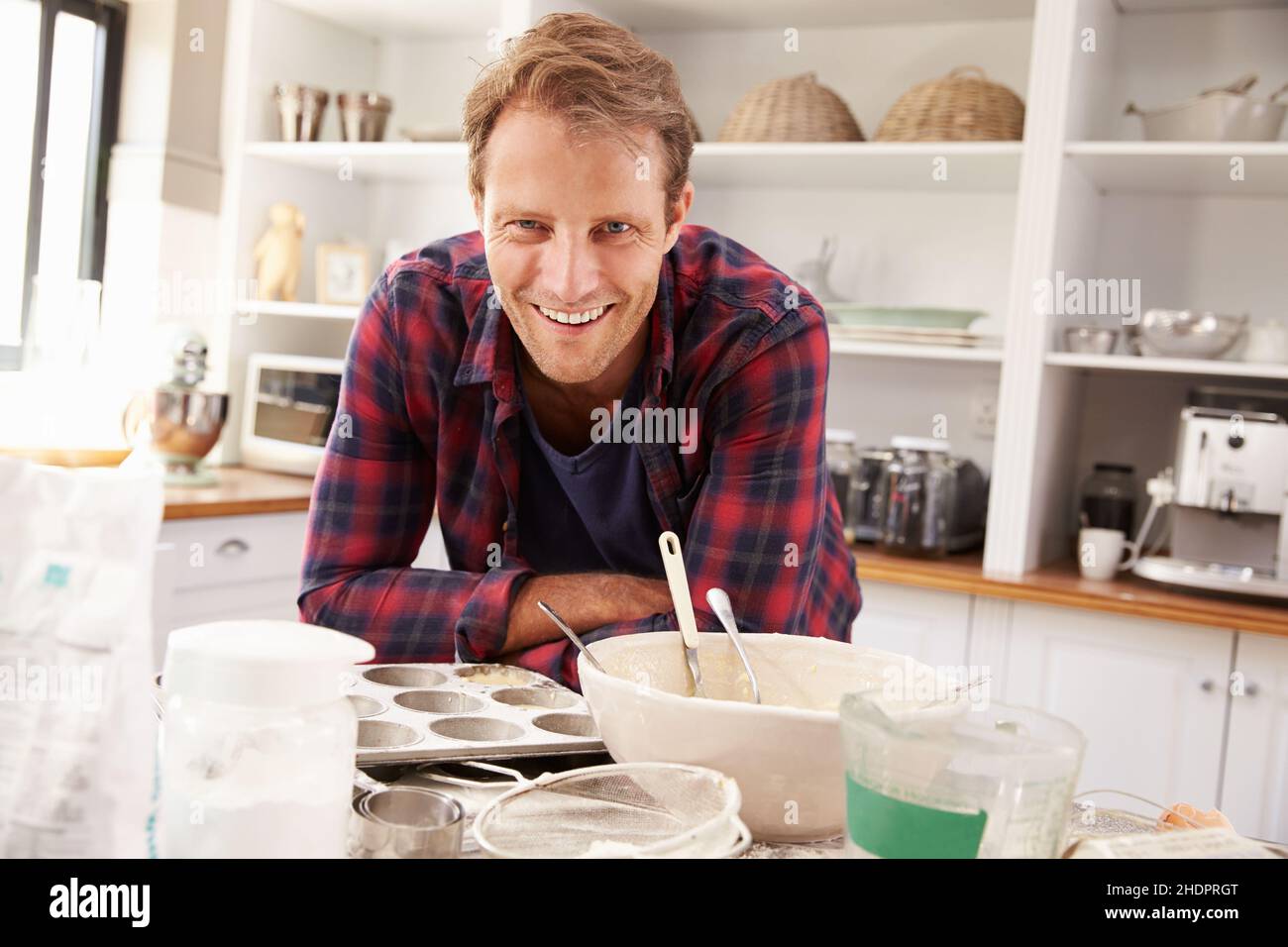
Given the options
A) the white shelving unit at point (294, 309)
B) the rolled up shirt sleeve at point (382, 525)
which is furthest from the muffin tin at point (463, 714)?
the white shelving unit at point (294, 309)

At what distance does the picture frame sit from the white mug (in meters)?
2.01

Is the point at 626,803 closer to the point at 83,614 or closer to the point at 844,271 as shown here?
the point at 83,614

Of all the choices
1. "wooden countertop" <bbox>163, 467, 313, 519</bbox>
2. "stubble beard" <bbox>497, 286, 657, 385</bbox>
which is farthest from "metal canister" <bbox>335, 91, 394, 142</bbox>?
"stubble beard" <bbox>497, 286, 657, 385</bbox>

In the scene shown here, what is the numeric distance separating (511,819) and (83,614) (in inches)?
9.5

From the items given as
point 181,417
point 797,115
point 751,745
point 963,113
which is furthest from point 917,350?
point 751,745

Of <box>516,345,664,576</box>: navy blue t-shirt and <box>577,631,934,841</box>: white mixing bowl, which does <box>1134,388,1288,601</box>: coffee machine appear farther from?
<box>577,631,934,841</box>: white mixing bowl

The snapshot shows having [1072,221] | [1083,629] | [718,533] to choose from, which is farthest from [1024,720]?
[1072,221]

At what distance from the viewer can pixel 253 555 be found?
2.62m

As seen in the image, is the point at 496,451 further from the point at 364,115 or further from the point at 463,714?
the point at 364,115

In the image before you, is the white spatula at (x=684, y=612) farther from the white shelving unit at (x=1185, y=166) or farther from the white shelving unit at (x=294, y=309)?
the white shelving unit at (x=294, y=309)

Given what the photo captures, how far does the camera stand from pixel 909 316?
2615mm

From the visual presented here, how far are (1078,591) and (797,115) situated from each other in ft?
4.05

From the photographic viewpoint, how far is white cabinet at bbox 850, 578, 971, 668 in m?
2.43

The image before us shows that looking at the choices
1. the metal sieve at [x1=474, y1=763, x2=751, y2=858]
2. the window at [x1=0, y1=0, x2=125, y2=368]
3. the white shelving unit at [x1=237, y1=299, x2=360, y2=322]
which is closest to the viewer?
the metal sieve at [x1=474, y1=763, x2=751, y2=858]
